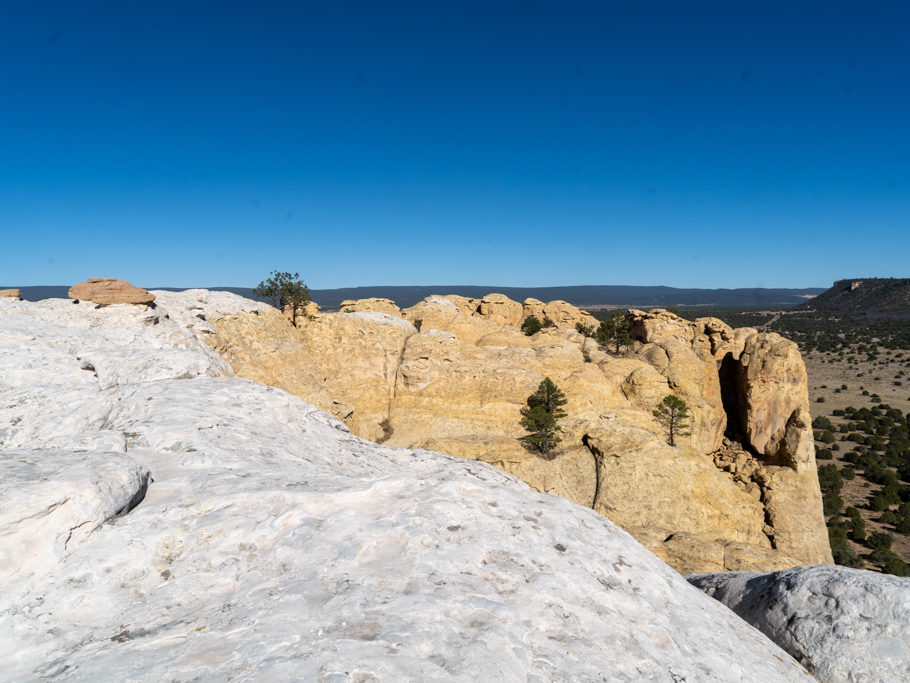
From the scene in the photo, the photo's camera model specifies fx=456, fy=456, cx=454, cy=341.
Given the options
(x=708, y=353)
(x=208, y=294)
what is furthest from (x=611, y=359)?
(x=208, y=294)

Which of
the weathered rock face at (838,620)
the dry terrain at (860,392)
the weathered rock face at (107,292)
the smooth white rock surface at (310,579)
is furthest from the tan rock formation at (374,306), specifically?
the dry terrain at (860,392)

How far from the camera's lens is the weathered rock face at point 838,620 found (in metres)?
6.86

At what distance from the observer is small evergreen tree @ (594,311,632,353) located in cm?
4591

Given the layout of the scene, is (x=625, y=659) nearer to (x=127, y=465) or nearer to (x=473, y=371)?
(x=127, y=465)

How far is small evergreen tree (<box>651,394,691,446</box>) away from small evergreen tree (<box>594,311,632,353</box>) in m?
11.4

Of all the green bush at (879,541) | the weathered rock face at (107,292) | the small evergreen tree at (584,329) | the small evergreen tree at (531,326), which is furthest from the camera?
the small evergreen tree at (584,329)

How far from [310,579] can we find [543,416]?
26.3m

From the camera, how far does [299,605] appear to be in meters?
4.50

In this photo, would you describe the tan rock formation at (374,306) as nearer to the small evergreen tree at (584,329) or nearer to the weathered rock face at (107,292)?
the small evergreen tree at (584,329)

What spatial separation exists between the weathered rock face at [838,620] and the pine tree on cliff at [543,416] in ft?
69.6

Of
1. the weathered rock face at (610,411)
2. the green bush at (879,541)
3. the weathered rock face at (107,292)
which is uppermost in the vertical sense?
the weathered rock face at (107,292)

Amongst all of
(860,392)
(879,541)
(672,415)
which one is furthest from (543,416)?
(860,392)

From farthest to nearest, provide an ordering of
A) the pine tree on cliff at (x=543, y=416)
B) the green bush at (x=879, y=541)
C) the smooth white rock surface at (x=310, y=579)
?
1. the green bush at (x=879, y=541)
2. the pine tree on cliff at (x=543, y=416)
3. the smooth white rock surface at (x=310, y=579)

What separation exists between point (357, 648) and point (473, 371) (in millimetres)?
30770
